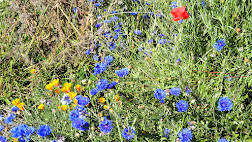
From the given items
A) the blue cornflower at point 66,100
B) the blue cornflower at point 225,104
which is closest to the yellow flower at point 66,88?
the blue cornflower at point 66,100

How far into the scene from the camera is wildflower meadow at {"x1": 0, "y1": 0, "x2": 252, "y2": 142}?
4.91 ft

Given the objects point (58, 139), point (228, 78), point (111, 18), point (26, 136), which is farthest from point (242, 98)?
point (111, 18)

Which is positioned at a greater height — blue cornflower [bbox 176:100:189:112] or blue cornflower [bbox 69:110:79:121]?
blue cornflower [bbox 176:100:189:112]

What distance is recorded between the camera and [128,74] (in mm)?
2094

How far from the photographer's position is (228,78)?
1650mm

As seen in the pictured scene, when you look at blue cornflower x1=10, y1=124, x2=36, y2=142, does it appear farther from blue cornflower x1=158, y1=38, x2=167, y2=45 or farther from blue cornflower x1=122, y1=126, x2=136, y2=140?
blue cornflower x1=158, y1=38, x2=167, y2=45

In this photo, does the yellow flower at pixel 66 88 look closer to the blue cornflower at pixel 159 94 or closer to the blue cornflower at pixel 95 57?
the blue cornflower at pixel 95 57

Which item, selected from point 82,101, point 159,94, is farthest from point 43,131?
point 159,94

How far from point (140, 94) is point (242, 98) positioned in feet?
2.07

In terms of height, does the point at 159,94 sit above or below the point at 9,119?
above

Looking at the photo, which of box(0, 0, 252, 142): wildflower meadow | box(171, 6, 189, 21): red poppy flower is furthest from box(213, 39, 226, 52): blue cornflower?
box(171, 6, 189, 21): red poppy flower

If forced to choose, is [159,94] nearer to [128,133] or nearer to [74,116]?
[128,133]

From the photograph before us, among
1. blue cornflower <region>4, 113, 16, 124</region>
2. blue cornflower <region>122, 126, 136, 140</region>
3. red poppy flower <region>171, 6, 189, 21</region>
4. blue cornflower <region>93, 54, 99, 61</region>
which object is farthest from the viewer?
blue cornflower <region>93, 54, 99, 61</region>

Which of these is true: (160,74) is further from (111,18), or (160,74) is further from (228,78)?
(111,18)
